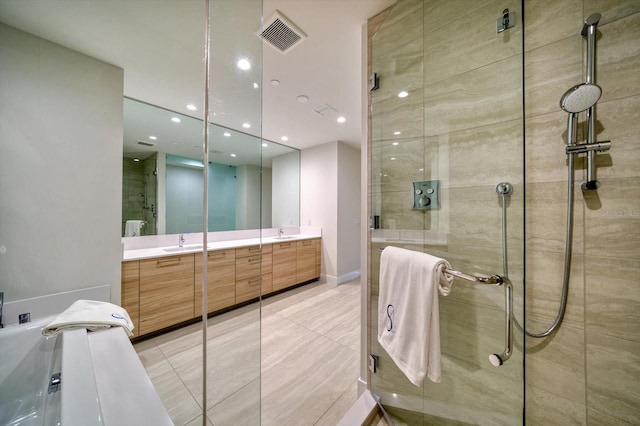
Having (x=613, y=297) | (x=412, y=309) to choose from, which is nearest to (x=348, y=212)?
(x=412, y=309)

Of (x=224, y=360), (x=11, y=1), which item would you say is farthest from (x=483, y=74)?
(x=11, y=1)

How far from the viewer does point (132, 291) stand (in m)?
1.73

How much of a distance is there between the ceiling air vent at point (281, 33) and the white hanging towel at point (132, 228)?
190 centimetres

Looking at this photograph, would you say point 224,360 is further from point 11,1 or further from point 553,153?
point 11,1

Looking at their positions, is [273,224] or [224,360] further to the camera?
[273,224]

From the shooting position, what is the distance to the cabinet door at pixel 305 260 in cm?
344

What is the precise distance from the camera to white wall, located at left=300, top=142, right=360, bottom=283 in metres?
3.67

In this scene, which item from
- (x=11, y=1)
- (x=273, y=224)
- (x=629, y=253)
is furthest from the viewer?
(x=273, y=224)

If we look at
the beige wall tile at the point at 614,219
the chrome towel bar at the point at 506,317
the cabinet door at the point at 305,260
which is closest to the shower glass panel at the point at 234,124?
the chrome towel bar at the point at 506,317

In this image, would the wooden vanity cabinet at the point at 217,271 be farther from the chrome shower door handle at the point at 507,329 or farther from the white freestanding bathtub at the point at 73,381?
the chrome shower door handle at the point at 507,329

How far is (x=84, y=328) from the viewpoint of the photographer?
39.9 inches

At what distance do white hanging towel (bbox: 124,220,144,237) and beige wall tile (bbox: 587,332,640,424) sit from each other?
2918 mm

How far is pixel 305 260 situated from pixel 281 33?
308 cm

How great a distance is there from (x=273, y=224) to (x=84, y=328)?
10.1ft
